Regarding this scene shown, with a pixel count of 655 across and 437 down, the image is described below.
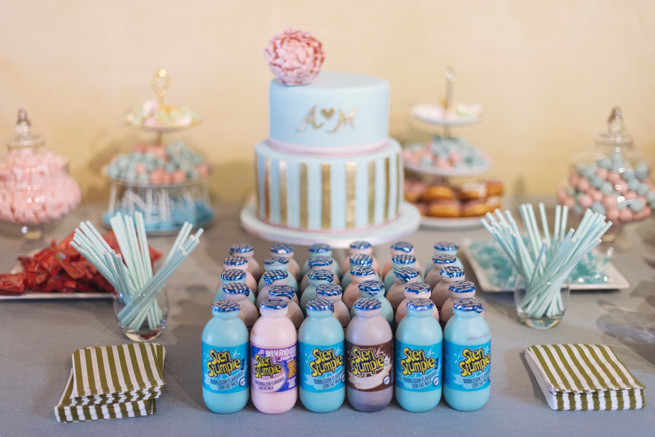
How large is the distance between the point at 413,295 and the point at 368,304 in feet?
0.25

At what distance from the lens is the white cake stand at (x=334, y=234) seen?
1.49 metres

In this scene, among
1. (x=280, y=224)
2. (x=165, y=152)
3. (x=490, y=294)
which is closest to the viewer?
(x=490, y=294)

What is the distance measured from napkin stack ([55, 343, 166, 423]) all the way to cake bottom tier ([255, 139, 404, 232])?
0.48 metres

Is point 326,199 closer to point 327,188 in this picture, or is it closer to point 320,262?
point 327,188

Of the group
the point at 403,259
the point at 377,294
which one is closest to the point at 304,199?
the point at 403,259

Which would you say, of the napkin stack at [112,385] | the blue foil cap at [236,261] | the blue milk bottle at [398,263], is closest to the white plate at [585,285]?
the blue milk bottle at [398,263]

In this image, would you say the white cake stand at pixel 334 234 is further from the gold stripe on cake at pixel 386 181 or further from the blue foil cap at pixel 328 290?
the blue foil cap at pixel 328 290

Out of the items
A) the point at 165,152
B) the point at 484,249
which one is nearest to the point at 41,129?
the point at 165,152

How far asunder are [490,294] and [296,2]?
1.02m

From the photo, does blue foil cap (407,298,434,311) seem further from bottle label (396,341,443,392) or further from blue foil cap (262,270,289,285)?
blue foil cap (262,270,289,285)

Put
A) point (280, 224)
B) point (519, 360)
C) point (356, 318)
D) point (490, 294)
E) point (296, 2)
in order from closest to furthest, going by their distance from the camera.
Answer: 1. point (356, 318)
2. point (519, 360)
3. point (490, 294)
4. point (280, 224)
5. point (296, 2)

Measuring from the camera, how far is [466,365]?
100cm

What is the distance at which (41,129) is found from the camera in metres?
2.06

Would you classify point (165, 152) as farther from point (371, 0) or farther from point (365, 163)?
→ point (371, 0)
